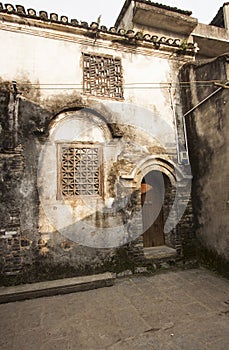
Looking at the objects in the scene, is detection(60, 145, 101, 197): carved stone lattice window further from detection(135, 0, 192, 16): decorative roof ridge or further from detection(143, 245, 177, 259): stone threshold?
detection(135, 0, 192, 16): decorative roof ridge

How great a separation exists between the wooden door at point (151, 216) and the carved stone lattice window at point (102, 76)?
116 inches

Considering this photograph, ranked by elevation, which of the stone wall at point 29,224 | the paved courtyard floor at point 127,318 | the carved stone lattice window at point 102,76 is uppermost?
the carved stone lattice window at point 102,76

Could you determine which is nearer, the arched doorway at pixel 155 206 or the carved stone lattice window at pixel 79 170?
the carved stone lattice window at pixel 79 170

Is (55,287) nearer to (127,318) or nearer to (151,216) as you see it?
(127,318)

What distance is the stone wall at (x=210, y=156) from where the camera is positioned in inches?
207

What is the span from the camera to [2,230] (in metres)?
4.80

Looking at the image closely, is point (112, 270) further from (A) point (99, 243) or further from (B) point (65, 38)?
(B) point (65, 38)

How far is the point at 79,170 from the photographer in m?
5.61

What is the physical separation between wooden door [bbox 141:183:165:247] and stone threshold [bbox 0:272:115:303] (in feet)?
6.20

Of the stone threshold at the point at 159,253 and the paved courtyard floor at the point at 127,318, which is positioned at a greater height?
the stone threshold at the point at 159,253

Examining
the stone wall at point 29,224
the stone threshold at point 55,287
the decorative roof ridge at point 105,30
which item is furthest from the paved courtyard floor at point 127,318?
the decorative roof ridge at point 105,30

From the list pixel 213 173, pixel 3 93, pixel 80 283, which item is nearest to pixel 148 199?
pixel 213 173

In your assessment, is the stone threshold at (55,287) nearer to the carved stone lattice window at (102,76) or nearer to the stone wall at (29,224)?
the stone wall at (29,224)

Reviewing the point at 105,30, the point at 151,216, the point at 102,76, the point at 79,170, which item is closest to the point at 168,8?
the point at 105,30
